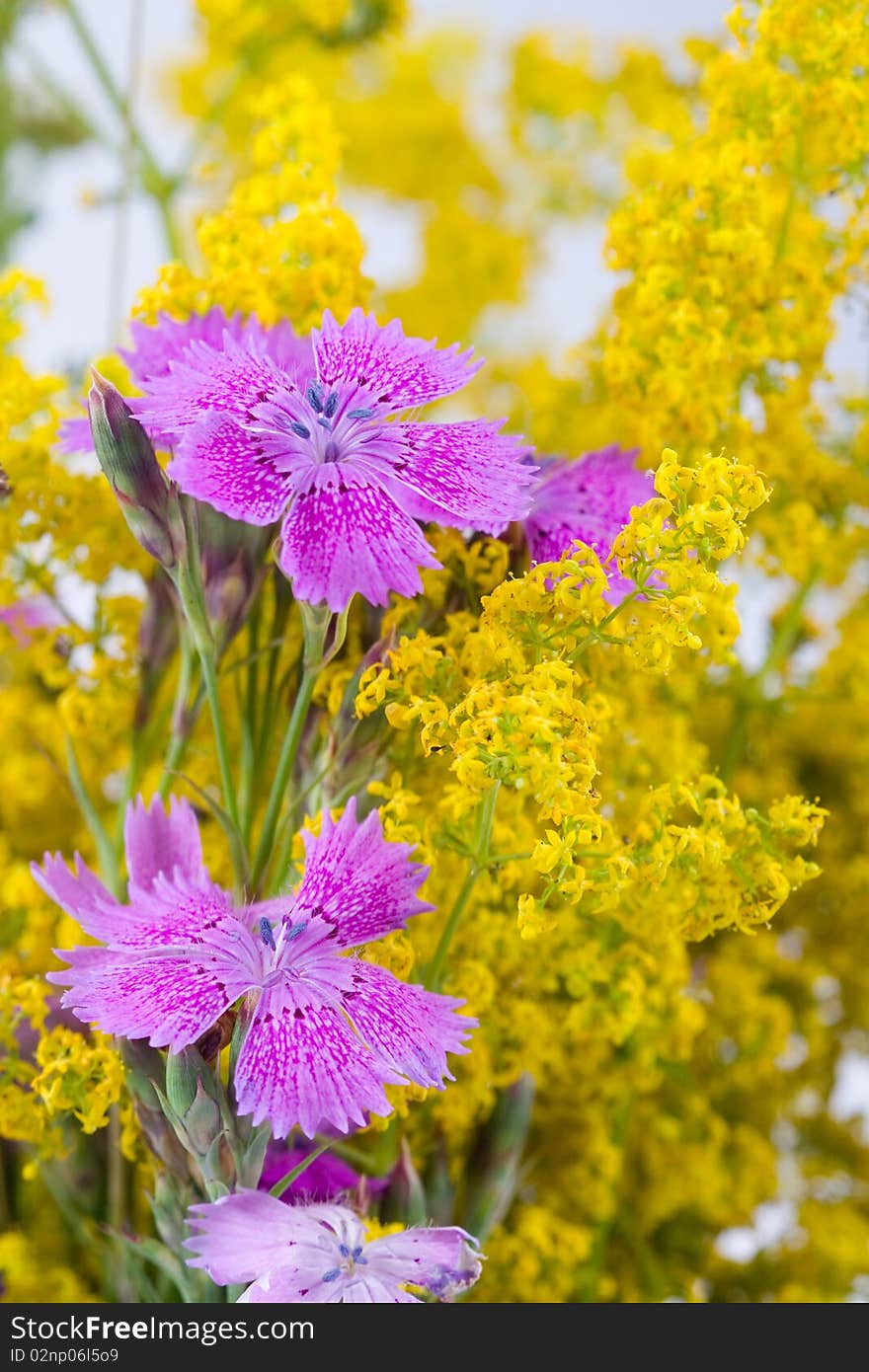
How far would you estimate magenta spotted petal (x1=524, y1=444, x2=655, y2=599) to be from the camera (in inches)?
18.8

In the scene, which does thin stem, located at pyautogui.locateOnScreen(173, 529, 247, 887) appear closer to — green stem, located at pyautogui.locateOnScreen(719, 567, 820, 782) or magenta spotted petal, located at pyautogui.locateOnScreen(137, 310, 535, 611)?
magenta spotted petal, located at pyautogui.locateOnScreen(137, 310, 535, 611)

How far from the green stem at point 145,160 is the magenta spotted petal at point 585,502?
37 cm

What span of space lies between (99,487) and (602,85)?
1.94 feet

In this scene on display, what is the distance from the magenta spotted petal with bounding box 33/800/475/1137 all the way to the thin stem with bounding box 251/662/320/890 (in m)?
0.04

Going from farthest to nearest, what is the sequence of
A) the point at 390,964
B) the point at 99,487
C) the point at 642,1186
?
the point at 642,1186 < the point at 99,487 < the point at 390,964

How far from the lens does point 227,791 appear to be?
46 centimetres

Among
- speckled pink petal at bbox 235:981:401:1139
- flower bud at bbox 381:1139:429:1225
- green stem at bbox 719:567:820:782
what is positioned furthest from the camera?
green stem at bbox 719:567:820:782

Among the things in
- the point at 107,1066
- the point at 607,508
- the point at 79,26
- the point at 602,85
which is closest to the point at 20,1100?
the point at 107,1066

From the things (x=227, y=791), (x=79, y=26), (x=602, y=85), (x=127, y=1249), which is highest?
(x=602, y=85)

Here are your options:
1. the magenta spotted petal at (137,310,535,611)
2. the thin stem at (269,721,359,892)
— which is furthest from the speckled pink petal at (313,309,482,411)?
the thin stem at (269,721,359,892)

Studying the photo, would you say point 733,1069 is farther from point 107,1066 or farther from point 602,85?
point 602,85

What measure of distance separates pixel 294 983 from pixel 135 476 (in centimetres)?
16

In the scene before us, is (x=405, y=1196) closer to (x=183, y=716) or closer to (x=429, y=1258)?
(x=429, y=1258)

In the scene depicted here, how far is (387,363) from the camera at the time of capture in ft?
1.49
